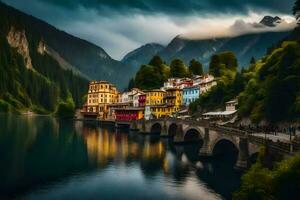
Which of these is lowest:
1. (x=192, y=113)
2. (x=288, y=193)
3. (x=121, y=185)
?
(x=121, y=185)

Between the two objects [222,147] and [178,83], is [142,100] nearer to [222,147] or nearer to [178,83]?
[178,83]

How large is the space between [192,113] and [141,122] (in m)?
20.5

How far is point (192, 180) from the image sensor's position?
199ft

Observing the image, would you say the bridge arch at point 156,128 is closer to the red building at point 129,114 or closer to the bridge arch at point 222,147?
the red building at point 129,114

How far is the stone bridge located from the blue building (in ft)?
75.4

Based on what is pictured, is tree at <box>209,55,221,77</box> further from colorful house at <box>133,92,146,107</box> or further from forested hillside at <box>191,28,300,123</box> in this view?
forested hillside at <box>191,28,300,123</box>

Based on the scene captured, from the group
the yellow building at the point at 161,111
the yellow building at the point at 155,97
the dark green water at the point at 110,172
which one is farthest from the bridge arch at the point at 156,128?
the dark green water at the point at 110,172

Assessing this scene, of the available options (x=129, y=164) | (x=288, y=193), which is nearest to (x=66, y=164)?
(x=129, y=164)

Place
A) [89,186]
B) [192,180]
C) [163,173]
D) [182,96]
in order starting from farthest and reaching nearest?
[182,96] < [163,173] < [192,180] < [89,186]

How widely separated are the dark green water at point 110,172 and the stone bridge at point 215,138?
3016 millimetres

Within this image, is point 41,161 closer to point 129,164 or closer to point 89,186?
point 129,164

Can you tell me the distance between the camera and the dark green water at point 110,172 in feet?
173

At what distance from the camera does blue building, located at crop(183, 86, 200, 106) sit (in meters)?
147

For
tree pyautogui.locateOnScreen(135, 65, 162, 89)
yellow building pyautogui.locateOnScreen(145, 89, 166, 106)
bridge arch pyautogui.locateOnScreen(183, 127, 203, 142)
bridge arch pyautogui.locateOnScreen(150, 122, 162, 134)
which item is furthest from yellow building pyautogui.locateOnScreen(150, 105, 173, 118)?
bridge arch pyautogui.locateOnScreen(183, 127, 203, 142)
